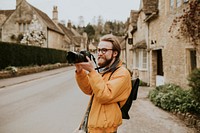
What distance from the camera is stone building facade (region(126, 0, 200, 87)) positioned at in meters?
9.67

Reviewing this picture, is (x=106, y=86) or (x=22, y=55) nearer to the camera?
(x=106, y=86)

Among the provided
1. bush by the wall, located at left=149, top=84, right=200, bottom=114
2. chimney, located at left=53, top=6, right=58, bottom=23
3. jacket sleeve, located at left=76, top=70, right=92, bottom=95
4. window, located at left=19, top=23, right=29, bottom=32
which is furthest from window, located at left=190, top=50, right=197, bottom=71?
chimney, located at left=53, top=6, right=58, bottom=23

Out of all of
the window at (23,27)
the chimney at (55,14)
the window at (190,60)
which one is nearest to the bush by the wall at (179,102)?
the window at (190,60)

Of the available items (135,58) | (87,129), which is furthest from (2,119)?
(135,58)

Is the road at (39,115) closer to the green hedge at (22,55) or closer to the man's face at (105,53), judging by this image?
the man's face at (105,53)

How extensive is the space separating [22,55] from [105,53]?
22.2 metres

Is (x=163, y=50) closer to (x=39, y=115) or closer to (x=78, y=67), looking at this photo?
(x=39, y=115)

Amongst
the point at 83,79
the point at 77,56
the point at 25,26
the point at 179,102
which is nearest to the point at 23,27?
the point at 25,26

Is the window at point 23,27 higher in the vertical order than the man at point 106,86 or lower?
higher

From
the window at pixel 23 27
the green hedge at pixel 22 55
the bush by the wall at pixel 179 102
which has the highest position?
the window at pixel 23 27

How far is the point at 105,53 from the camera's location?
236 cm

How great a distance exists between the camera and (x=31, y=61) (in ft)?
83.4

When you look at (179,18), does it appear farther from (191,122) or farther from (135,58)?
(135,58)

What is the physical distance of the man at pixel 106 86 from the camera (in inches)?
83.1
